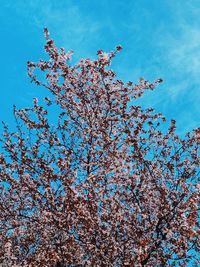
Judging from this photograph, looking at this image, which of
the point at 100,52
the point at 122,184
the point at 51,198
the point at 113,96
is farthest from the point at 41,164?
the point at 100,52

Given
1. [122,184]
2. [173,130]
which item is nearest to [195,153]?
[173,130]

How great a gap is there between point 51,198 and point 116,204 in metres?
2.36

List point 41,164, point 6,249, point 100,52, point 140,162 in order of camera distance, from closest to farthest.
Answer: point 140,162, point 41,164, point 6,249, point 100,52

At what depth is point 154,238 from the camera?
37.1 feet

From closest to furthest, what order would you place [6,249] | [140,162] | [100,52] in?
[140,162], [6,249], [100,52]

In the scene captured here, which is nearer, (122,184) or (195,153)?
(122,184)

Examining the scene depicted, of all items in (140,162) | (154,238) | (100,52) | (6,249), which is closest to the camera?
(154,238)

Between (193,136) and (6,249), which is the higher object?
(193,136)

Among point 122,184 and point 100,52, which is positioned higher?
point 100,52

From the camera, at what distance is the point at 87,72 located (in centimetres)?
1719

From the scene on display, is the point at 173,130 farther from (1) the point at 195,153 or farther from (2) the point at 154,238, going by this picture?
(2) the point at 154,238

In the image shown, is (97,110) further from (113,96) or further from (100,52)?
(100,52)

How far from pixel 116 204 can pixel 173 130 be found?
4017mm

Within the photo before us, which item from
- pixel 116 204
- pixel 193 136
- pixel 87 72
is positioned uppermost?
pixel 87 72
